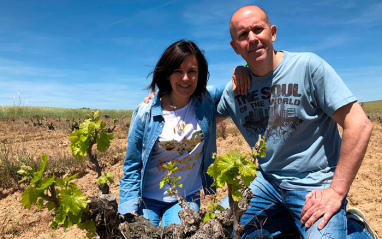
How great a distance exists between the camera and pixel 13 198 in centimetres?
453

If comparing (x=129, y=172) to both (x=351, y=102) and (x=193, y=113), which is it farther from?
(x=351, y=102)

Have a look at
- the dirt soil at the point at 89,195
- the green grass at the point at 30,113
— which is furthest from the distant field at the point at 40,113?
the dirt soil at the point at 89,195

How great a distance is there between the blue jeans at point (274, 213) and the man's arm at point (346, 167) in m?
0.18

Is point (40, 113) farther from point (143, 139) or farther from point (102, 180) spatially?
point (102, 180)

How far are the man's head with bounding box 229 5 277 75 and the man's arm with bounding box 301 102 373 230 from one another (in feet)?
2.69

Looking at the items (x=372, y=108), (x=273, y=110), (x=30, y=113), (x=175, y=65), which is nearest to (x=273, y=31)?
(x=273, y=110)

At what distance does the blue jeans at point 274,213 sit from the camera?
2.39 metres

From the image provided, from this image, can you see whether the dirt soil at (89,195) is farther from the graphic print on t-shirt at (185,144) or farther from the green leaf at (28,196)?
the green leaf at (28,196)

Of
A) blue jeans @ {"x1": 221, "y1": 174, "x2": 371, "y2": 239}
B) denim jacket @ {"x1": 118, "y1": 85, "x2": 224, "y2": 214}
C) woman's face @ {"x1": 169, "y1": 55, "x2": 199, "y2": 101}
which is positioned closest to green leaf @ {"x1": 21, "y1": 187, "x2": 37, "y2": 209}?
denim jacket @ {"x1": 118, "y1": 85, "x2": 224, "y2": 214}

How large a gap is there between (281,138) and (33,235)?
134 inches

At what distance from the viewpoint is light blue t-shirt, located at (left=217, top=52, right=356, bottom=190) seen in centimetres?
237

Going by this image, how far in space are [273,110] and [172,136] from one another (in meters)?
1.07

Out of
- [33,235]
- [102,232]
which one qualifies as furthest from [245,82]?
[33,235]

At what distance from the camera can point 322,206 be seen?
2.14 metres
